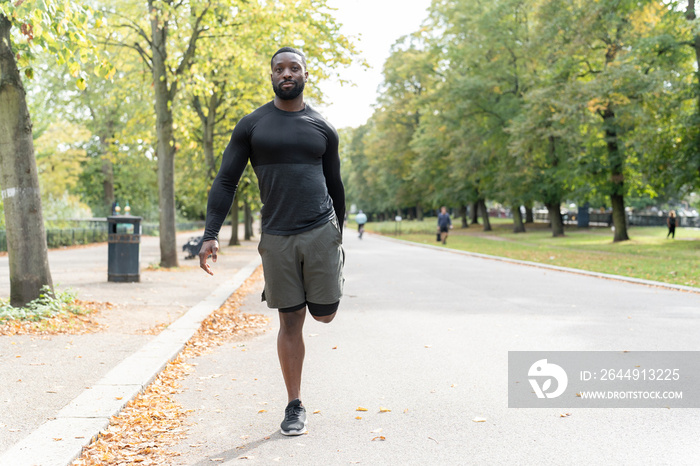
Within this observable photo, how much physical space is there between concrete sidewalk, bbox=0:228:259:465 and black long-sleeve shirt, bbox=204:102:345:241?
1.55m

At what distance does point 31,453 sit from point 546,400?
3278 millimetres

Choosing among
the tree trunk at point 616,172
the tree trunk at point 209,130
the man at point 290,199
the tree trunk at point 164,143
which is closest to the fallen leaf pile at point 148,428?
the man at point 290,199

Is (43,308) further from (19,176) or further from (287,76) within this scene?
(287,76)

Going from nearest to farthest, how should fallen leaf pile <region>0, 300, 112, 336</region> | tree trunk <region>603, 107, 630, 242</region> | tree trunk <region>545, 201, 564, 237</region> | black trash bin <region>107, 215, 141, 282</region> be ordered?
fallen leaf pile <region>0, 300, 112, 336</region>, black trash bin <region>107, 215, 141, 282</region>, tree trunk <region>603, 107, 630, 242</region>, tree trunk <region>545, 201, 564, 237</region>

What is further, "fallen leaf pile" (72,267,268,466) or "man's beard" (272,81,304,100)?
"man's beard" (272,81,304,100)

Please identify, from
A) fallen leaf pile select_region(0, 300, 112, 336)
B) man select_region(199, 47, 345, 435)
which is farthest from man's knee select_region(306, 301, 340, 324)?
fallen leaf pile select_region(0, 300, 112, 336)

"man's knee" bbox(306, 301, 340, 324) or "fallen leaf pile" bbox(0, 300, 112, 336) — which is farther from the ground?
"man's knee" bbox(306, 301, 340, 324)

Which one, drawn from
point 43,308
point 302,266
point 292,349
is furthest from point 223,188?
point 43,308

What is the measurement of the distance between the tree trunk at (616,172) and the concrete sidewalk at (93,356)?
73.5 feet

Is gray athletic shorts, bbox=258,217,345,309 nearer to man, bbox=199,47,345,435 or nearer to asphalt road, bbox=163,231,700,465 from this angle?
man, bbox=199,47,345,435

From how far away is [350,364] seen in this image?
6051 millimetres

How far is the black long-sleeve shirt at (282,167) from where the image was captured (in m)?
3.95

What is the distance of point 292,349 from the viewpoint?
424 centimetres

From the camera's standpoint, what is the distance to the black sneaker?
159 inches
